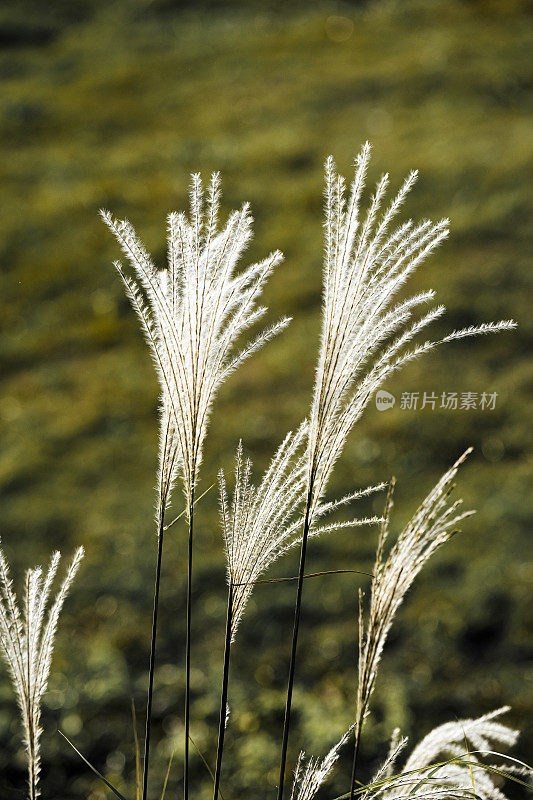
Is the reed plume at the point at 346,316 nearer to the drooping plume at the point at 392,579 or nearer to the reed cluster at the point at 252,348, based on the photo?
the reed cluster at the point at 252,348

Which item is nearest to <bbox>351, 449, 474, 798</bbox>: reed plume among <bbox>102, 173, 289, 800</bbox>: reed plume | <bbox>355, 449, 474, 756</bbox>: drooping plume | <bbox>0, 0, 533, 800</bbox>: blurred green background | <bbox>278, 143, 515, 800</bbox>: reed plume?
<bbox>355, 449, 474, 756</bbox>: drooping plume

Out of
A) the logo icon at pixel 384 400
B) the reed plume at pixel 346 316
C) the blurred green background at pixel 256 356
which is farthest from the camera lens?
the logo icon at pixel 384 400

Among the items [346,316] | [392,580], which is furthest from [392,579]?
[346,316]

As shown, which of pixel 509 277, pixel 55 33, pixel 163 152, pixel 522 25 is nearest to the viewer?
pixel 509 277

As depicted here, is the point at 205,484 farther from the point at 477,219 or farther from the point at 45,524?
the point at 477,219

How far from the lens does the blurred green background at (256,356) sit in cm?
322

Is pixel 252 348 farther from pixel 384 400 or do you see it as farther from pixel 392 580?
pixel 384 400

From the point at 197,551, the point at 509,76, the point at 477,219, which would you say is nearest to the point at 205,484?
the point at 197,551

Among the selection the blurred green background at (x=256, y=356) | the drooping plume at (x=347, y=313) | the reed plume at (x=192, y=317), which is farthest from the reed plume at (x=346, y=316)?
the blurred green background at (x=256, y=356)

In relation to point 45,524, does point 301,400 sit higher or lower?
higher

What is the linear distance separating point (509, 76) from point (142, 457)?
271 inches

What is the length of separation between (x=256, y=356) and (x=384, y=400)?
3.68 feet

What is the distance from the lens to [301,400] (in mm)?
5340

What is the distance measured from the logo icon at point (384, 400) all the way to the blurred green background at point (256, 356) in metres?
0.09
